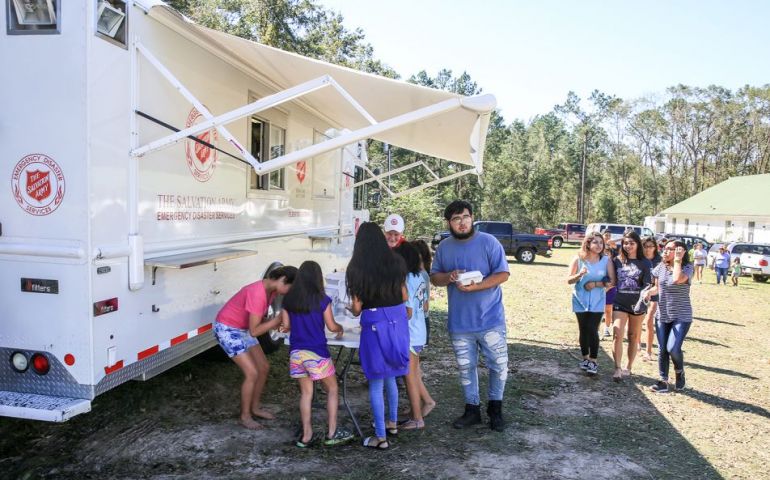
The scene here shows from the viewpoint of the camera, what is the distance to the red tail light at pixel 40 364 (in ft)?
11.3

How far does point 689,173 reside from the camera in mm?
57656

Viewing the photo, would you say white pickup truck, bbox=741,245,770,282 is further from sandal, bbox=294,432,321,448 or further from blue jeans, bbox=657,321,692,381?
sandal, bbox=294,432,321,448

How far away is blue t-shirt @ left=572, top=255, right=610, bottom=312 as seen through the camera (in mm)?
6023

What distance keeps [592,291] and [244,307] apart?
3604 millimetres

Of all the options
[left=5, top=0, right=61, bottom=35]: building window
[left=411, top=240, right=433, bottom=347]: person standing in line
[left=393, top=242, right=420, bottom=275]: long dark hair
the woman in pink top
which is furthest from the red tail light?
[left=411, top=240, right=433, bottom=347]: person standing in line

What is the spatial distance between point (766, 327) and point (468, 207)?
8610 mm

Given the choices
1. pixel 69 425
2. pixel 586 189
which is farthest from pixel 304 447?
pixel 586 189

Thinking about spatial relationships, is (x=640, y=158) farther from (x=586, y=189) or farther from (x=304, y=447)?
(x=304, y=447)

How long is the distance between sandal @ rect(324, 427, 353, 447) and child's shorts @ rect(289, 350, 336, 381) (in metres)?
0.47

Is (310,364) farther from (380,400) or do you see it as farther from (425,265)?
(425,265)

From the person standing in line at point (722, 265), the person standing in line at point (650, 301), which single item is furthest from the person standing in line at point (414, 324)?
the person standing in line at point (722, 265)

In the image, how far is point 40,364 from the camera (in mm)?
3459

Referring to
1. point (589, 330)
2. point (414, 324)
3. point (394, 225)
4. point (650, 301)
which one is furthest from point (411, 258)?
point (650, 301)

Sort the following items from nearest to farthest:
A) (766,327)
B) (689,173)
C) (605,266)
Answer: (605,266)
(766,327)
(689,173)
